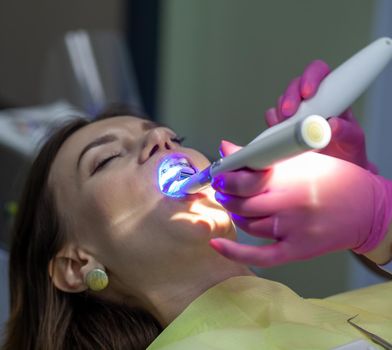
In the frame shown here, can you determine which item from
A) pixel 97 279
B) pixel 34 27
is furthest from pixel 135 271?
pixel 34 27

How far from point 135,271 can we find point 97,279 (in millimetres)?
62

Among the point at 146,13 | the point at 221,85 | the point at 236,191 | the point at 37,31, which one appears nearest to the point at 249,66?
the point at 221,85

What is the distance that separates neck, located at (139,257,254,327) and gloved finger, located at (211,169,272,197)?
0.24 m

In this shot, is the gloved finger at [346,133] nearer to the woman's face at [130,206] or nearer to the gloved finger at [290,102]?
the gloved finger at [290,102]

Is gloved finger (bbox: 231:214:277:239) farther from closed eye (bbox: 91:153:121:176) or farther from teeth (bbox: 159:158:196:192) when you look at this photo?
closed eye (bbox: 91:153:121:176)

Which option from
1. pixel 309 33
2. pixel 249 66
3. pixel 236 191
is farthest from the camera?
pixel 249 66

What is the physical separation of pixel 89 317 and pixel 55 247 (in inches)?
5.1

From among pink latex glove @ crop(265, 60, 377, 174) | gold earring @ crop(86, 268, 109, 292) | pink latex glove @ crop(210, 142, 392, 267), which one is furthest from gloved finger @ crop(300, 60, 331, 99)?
gold earring @ crop(86, 268, 109, 292)

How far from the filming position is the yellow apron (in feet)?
3.34

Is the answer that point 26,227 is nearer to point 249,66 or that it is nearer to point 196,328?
point 196,328

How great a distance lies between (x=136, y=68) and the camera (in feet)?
9.10

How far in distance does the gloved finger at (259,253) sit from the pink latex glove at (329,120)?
0.83 ft

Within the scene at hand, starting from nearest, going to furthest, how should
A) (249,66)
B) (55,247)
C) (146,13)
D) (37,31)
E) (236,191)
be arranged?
(236,191) → (55,247) → (249,66) → (146,13) → (37,31)

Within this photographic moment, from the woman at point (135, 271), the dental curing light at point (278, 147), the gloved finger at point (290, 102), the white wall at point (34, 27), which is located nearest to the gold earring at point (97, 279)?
the woman at point (135, 271)
